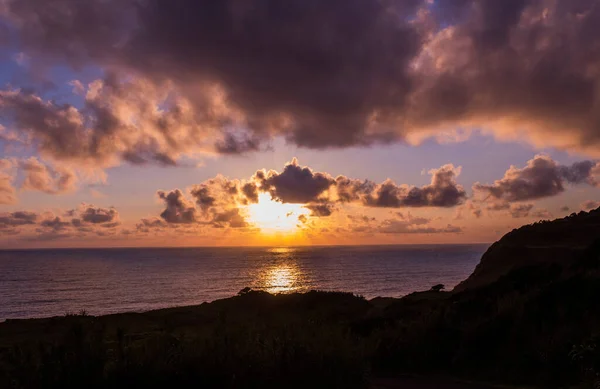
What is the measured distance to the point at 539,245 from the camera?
4238 cm

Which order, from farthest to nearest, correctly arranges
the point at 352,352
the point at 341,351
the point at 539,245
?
1. the point at 539,245
2. the point at 352,352
3. the point at 341,351

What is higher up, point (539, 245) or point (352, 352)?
point (539, 245)

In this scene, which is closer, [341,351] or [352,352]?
[341,351]

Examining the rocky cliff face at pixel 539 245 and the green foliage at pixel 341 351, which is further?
the rocky cliff face at pixel 539 245

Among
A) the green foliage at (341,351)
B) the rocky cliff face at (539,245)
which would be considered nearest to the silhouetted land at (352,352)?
the green foliage at (341,351)

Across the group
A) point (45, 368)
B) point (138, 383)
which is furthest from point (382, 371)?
point (45, 368)

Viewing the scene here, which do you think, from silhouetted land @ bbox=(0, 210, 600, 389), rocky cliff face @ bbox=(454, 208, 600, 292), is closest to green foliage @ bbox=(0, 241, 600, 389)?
silhouetted land @ bbox=(0, 210, 600, 389)

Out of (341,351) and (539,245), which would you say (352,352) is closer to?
(341,351)

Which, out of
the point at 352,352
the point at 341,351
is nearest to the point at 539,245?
the point at 352,352

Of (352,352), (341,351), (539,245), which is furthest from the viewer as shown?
(539,245)

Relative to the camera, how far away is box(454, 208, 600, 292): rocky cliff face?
123 ft

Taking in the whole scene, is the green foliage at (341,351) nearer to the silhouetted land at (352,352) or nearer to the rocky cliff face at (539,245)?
the silhouetted land at (352,352)

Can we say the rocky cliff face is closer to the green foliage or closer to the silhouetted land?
the silhouetted land

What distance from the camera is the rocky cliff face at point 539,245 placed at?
37438 mm
